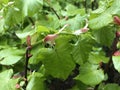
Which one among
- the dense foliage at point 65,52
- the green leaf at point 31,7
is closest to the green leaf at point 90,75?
the dense foliage at point 65,52

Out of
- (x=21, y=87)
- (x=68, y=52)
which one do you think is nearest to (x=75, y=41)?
(x=68, y=52)

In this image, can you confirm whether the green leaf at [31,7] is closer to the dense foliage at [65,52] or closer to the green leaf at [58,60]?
the dense foliage at [65,52]

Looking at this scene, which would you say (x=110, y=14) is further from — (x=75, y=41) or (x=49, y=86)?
(x=49, y=86)

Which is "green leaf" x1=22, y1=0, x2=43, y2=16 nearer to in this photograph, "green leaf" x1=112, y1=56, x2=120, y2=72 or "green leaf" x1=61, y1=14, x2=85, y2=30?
"green leaf" x1=61, y1=14, x2=85, y2=30

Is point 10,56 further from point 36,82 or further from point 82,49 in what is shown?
point 82,49

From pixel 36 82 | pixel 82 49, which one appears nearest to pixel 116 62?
pixel 82 49

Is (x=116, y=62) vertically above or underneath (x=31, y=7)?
underneath

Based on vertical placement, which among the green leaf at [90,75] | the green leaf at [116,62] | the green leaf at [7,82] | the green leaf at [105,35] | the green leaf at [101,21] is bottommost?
the green leaf at [90,75]
